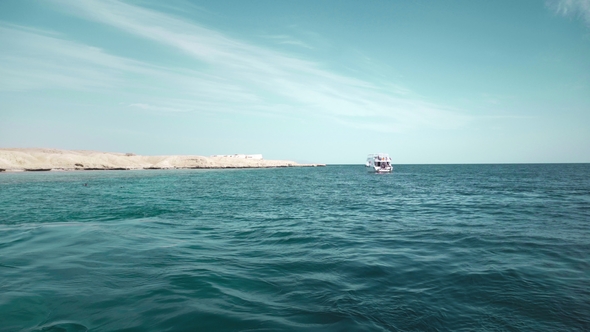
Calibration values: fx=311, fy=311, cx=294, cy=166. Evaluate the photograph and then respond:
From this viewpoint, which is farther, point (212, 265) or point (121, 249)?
point (121, 249)

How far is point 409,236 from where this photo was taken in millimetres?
15414

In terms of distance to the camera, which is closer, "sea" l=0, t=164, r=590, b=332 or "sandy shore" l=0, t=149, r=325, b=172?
"sea" l=0, t=164, r=590, b=332

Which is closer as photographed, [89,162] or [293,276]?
[293,276]

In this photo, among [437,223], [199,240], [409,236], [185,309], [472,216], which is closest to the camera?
[185,309]

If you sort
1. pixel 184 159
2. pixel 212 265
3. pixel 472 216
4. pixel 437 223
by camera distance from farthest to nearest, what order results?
pixel 184 159 → pixel 472 216 → pixel 437 223 → pixel 212 265

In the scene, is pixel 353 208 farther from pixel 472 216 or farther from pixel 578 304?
pixel 578 304

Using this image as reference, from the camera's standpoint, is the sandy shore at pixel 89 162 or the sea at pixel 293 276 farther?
the sandy shore at pixel 89 162

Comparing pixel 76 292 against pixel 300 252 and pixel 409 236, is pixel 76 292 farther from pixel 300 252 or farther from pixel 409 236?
pixel 409 236

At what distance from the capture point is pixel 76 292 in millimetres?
7773

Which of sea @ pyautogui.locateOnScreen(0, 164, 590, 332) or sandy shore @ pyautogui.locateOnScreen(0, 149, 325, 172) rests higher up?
sandy shore @ pyautogui.locateOnScreen(0, 149, 325, 172)

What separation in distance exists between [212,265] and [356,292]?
496cm

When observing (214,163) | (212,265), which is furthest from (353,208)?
(214,163)

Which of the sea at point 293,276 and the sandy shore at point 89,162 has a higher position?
the sandy shore at point 89,162

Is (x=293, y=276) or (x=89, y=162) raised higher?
(x=89, y=162)
